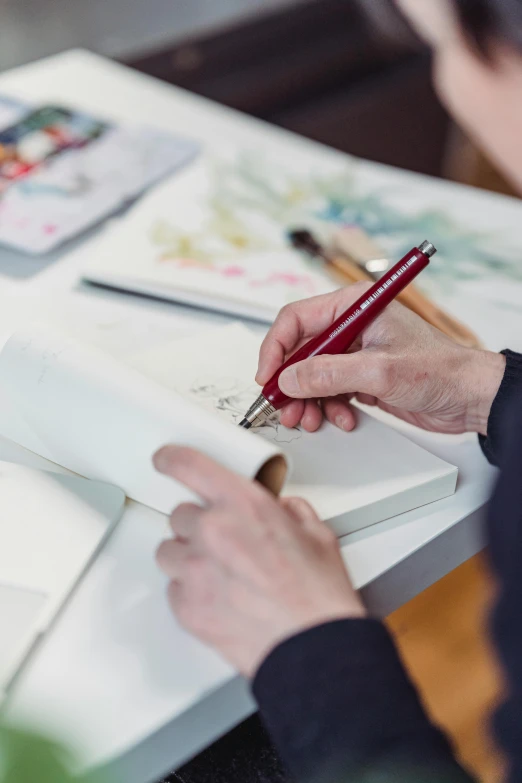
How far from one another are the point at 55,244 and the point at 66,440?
1.25 ft


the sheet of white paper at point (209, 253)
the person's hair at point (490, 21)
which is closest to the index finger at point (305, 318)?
the sheet of white paper at point (209, 253)

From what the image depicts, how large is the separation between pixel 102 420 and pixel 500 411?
0.32 m

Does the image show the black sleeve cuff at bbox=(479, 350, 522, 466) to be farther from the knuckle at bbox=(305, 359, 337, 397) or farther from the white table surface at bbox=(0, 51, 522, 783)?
the knuckle at bbox=(305, 359, 337, 397)

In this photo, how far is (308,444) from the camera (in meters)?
0.64

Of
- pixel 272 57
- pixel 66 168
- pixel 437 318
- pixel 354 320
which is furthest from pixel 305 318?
pixel 272 57

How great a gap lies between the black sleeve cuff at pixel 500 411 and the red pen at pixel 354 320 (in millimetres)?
119

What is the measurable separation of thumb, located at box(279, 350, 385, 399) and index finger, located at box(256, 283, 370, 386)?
0.17 feet

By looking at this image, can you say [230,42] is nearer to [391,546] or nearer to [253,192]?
[253,192]

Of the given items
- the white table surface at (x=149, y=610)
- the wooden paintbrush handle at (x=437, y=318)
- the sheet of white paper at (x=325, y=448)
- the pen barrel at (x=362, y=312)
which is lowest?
the white table surface at (x=149, y=610)

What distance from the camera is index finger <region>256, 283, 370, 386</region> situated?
2.25 feet

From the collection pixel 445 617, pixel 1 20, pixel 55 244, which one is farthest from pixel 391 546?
pixel 1 20

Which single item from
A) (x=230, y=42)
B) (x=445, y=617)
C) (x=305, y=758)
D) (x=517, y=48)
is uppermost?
(x=517, y=48)

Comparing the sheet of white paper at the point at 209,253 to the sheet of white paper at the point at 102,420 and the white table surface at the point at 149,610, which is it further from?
the sheet of white paper at the point at 102,420

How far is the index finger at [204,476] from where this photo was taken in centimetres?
49
